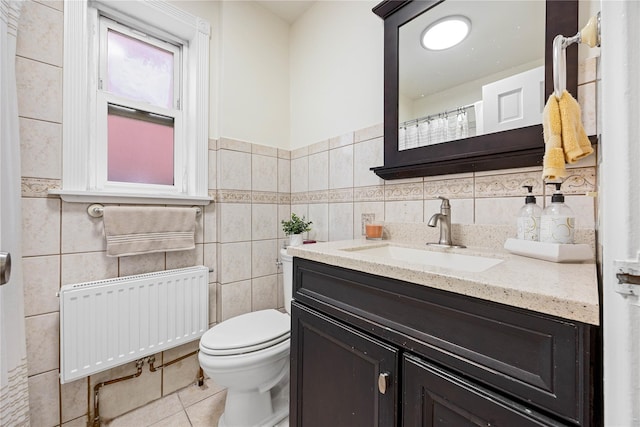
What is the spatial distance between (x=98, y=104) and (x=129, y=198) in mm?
498

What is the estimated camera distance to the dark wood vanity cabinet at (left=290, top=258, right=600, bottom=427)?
446 mm

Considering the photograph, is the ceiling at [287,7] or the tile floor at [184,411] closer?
the tile floor at [184,411]

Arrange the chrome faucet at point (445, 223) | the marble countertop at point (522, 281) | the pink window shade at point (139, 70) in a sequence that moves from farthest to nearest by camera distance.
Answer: the pink window shade at point (139, 70), the chrome faucet at point (445, 223), the marble countertop at point (522, 281)

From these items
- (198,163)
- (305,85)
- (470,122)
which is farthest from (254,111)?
(470,122)

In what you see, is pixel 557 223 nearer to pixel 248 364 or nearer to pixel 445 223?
pixel 445 223

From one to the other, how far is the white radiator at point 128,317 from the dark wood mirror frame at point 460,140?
1223mm

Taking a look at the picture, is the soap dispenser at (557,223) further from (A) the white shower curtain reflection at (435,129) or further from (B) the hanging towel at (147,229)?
(B) the hanging towel at (147,229)

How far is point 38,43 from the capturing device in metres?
1.15

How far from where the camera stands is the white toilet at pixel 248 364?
1133 millimetres

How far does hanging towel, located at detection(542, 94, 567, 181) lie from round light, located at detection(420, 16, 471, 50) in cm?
61

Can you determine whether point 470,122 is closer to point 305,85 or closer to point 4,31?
point 305,85

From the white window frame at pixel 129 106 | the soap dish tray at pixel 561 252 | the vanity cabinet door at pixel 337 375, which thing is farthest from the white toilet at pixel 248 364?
the soap dish tray at pixel 561 252

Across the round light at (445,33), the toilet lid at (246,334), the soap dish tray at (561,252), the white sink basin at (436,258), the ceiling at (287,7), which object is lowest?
the toilet lid at (246,334)

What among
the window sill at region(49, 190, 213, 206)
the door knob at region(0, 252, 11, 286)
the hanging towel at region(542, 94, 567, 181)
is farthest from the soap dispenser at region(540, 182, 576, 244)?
the window sill at region(49, 190, 213, 206)
